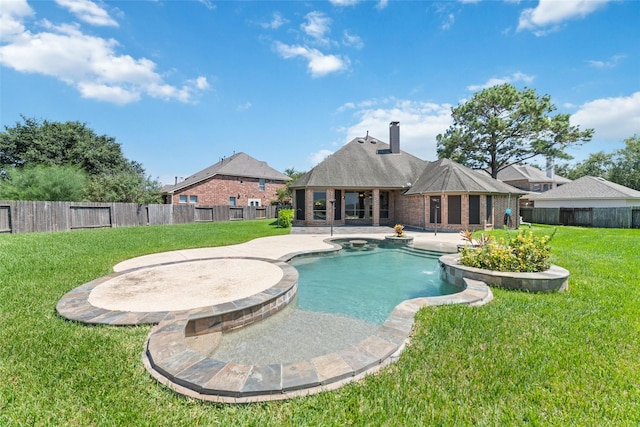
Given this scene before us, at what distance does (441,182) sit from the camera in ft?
52.1

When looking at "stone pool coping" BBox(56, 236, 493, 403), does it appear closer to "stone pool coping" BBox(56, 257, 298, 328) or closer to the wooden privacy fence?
"stone pool coping" BBox(56, 257, 298, 328)

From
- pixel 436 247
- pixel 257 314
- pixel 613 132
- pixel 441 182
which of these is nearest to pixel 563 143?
pixel 441 182

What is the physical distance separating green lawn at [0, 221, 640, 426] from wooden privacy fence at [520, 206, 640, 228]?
19.6 m

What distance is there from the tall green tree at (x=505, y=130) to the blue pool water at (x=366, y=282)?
20.5 meters

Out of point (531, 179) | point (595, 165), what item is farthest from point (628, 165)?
point (531, 179)

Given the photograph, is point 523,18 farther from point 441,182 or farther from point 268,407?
point 268,407

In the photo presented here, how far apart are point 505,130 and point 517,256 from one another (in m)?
23.8

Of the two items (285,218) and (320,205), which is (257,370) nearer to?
(285,218)

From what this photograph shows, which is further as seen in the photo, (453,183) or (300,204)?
(300,204)

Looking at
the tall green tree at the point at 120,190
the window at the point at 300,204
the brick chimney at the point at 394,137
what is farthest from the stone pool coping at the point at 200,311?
the brick chimney at the point at 394,137

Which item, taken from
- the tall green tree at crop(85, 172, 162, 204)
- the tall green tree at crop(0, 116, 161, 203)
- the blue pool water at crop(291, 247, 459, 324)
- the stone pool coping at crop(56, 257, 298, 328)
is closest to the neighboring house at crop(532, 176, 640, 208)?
the blue pool water at crop(291, 247, 459, 324)

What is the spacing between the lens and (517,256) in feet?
17.4

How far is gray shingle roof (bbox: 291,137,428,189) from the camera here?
59.3ft

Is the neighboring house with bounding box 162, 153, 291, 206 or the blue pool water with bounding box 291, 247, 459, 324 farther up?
the neighboring house with bounding box 162, 153, 291, 206
